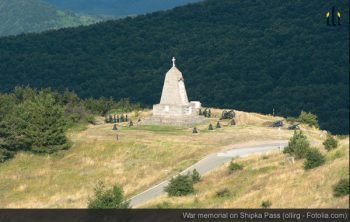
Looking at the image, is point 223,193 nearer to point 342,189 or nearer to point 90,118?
point 342,189

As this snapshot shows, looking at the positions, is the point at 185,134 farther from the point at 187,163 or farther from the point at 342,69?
the point at 342,69

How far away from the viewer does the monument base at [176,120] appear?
7475 centimetres

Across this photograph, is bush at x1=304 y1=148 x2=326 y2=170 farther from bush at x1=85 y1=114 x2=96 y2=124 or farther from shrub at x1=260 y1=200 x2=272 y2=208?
bush at x1=85 y1=114 x2=96 y2=124

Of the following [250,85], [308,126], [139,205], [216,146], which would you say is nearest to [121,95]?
[250,85]

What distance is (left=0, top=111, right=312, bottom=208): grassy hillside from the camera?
198 feet

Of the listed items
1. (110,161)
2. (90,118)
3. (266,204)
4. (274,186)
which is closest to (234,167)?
(274,186)

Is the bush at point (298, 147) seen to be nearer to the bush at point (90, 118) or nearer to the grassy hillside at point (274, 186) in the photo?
the grassy hillside at point (274, 186)

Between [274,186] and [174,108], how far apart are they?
31.8m

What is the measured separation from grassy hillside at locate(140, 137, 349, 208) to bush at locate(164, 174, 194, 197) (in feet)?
1.84

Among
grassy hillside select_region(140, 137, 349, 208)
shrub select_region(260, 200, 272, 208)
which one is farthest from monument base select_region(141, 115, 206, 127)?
shrub select_region(260, 200, 272, 208)

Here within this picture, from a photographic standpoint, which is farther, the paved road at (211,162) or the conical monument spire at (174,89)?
the conical monument spire at (174,89)

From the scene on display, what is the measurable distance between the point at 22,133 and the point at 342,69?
115m

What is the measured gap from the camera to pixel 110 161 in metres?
65.4

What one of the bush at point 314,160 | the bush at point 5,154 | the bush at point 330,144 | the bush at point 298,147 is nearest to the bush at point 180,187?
the bush at point 298,147
